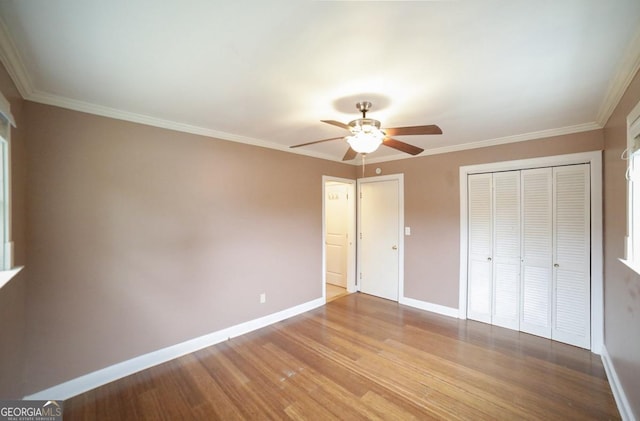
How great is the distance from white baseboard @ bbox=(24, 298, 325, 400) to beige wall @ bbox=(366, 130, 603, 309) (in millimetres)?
2175

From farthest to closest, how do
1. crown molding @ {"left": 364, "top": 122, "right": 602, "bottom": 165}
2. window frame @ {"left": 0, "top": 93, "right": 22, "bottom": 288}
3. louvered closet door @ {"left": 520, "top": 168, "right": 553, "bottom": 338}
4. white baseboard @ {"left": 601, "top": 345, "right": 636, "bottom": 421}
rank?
louvered closet door @ {"left": 520, "top": 168, "right": 553, "bottom": 338}, crown molding @ {"left": 364, "top": 122, "right": 602, "bottom": 165}, white baseboard @ {"left": 601, "top": 345, "right": 636, "bottom": 421}, window frame @ {"left": 0, "top": 93, "right": 22, "bottom": 288}

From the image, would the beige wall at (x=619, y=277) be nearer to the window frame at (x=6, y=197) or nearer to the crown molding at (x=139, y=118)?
the crown molding at (x=139, y=118)

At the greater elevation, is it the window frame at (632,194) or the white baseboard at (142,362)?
the window frame at (632,194)

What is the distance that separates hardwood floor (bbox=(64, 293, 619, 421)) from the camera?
1931 millimetres

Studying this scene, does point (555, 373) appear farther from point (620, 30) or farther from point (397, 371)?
point (620, 30)

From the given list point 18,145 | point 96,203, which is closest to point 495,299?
point 96,203

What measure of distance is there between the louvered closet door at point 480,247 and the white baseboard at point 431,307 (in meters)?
0.19

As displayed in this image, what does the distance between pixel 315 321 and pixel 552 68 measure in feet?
11.2

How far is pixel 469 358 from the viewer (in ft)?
8.59

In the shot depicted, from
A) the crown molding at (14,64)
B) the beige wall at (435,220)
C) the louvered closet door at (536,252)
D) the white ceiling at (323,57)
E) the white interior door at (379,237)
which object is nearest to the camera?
the white ceiling at (323,57)

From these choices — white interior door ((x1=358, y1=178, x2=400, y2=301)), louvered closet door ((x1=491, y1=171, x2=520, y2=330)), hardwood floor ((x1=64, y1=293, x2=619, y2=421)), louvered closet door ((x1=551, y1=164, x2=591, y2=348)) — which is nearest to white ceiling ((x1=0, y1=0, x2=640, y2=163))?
louvered closet door ((x1=551, y1=164, x2=591, y2=348))

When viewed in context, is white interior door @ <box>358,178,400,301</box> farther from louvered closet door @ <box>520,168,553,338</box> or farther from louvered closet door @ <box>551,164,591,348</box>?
louvered closet door @ <box>551,164,591,348</box>

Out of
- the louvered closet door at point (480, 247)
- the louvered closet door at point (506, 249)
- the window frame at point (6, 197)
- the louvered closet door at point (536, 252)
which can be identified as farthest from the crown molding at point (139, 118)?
the louvered closet door at point (536, 252)

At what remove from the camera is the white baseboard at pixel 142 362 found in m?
2.05
